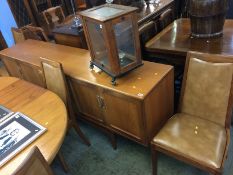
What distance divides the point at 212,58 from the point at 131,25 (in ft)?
1.88

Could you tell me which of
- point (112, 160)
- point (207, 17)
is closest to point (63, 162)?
point (112, 160)

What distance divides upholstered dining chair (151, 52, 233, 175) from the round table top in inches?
25.9

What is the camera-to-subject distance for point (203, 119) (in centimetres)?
158

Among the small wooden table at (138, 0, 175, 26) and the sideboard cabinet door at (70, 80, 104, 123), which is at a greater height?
the small wooden table at (138, 0, 175, 26)

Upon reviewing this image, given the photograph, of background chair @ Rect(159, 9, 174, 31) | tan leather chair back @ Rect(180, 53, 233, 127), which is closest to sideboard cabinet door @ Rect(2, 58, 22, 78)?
background chair @ Rect(159, 9, 174, 31)

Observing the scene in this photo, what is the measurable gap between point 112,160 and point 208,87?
3.37 ft

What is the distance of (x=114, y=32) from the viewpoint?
140 centimetres

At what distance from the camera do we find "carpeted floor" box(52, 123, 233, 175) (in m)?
1.76

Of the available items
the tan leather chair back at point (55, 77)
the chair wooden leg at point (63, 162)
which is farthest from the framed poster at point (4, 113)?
the chair wooden leg at point (63, 162)

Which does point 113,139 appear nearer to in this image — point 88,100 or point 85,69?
point 88,100

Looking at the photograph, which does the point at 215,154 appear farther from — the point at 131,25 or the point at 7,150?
the point at 7,150

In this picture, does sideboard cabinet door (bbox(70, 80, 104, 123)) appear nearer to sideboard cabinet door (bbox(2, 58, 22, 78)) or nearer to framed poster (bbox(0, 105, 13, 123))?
framed poster (bbox(0, 105, 13, 123))

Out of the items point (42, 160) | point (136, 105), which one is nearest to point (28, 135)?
point (42, 160)

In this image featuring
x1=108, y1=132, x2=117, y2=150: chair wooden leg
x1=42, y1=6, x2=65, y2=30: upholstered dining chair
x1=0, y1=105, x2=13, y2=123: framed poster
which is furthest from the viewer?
x1=42, y1=6, x2=65, y2=30: upholstered dining chair
